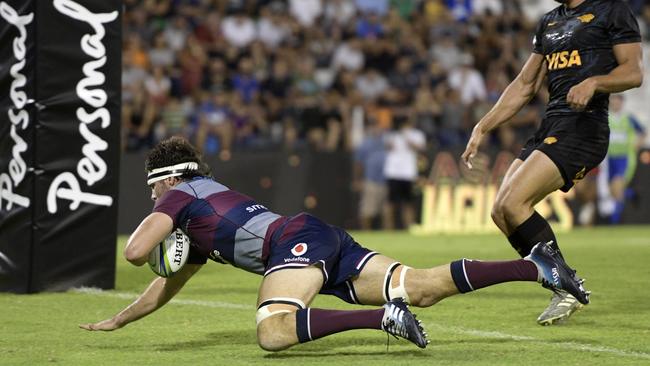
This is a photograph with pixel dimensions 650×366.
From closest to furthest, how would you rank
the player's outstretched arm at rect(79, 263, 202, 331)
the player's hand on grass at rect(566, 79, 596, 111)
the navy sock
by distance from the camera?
1. the player's outstretched arm at rect(79, 263, 202, 331)
2. the player's hand on grass at rect(566, 79, 596, 111)
3. the navy sock

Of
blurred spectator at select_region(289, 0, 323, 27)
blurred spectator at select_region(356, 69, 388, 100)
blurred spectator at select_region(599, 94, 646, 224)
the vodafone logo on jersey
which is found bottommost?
blurred spectator at select_region(599, 94, 646, 224)

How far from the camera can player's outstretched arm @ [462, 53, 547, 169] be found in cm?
852

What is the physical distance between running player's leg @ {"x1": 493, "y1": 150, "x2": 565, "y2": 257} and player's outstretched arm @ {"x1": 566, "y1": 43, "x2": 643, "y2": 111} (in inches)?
20.5

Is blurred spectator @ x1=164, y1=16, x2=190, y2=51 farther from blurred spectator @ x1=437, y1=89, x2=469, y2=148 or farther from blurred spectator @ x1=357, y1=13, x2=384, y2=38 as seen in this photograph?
blurred spectator @ x1=437, y1=89, x2=469, y2=148

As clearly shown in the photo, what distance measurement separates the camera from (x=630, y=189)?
811 inches

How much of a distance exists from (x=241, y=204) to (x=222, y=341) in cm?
92

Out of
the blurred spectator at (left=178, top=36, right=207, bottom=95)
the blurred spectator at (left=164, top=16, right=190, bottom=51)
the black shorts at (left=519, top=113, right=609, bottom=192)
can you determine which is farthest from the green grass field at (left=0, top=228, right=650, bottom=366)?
the blurred spectator at (left=164, top=16, right=190, bottom=51)

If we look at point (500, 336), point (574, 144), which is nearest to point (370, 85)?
point (574, 144)

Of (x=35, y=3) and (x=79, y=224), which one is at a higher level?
(x=35, y=3)

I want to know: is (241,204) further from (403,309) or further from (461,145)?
(461,145)

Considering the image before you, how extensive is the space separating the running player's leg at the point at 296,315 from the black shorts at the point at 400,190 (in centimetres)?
1277

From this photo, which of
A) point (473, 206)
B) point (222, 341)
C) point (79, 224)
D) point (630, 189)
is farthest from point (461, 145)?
point (222, 341)

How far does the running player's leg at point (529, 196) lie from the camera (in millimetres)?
7891

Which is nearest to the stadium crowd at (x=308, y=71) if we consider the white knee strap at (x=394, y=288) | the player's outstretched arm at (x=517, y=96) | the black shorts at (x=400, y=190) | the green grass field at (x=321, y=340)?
the black shorts at (x=400, y=190)
